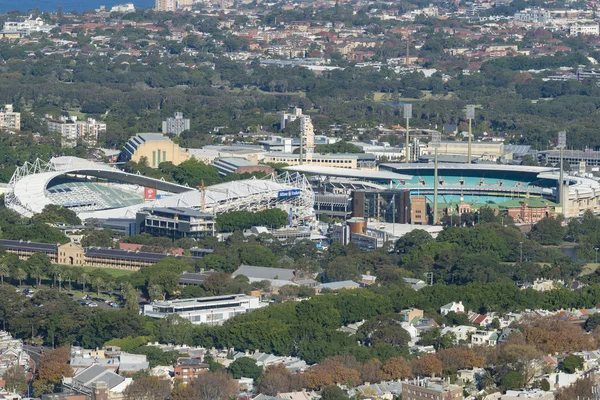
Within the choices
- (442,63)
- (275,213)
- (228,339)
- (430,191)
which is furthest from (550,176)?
(442,63)

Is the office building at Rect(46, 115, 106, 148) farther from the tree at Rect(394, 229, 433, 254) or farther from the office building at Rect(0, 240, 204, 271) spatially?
the office building at Rect(0, 240, 204, 271)

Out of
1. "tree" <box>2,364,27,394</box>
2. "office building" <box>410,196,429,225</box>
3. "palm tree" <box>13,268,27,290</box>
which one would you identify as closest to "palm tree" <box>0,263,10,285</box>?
"palm tree" <box>13,268,27,290</box>

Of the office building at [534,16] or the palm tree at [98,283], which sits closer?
the palm tree at [98,283]

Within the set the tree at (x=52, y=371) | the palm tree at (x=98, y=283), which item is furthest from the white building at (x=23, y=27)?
the tree at (x=52, y=371)

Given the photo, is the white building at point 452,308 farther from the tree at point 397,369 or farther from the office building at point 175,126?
the office building at point 175,126

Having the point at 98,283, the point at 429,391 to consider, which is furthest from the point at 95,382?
the point at 98,283
